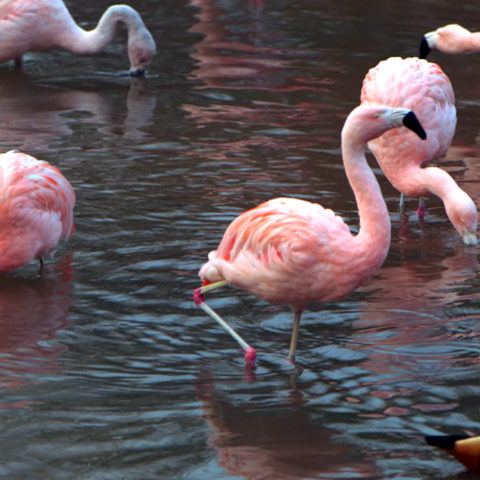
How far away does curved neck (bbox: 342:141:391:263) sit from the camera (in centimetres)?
450

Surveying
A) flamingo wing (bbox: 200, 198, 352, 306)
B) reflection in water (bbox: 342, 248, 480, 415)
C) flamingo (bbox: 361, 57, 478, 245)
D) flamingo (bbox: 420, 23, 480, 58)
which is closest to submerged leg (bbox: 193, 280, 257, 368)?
flamingo wing (bbox: 200, 198, 352, 306)

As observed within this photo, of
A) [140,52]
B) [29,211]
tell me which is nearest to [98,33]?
[140,52]

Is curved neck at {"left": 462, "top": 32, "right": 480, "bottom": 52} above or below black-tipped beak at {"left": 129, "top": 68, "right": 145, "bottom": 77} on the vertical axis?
above

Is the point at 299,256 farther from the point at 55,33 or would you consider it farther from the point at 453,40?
the point at 55,33

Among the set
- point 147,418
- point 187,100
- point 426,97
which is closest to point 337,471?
point 147,418

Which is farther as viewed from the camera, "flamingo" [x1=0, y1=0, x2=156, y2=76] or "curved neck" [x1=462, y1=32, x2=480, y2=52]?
"flamingo" [x1=0, y1=0, x2=156, y2=76]

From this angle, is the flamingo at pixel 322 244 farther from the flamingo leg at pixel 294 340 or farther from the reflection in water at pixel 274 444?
the reflection in water at pixel 274 444

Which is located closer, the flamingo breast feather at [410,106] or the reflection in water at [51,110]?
the flamingo breast feather at [410,106]

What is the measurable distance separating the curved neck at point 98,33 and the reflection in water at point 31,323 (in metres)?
5.49

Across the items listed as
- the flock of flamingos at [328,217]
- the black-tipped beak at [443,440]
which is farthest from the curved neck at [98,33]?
the black-tipped beak at [443,440]

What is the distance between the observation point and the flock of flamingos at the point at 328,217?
14.7 feet

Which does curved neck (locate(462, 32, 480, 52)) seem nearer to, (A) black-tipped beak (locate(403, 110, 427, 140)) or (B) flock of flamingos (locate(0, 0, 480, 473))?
(B) flock of flamingos (locate(0, 0, 480, 473))

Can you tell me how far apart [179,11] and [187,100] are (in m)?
4.43

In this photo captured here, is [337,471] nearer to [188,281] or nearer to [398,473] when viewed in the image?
[398,473]
